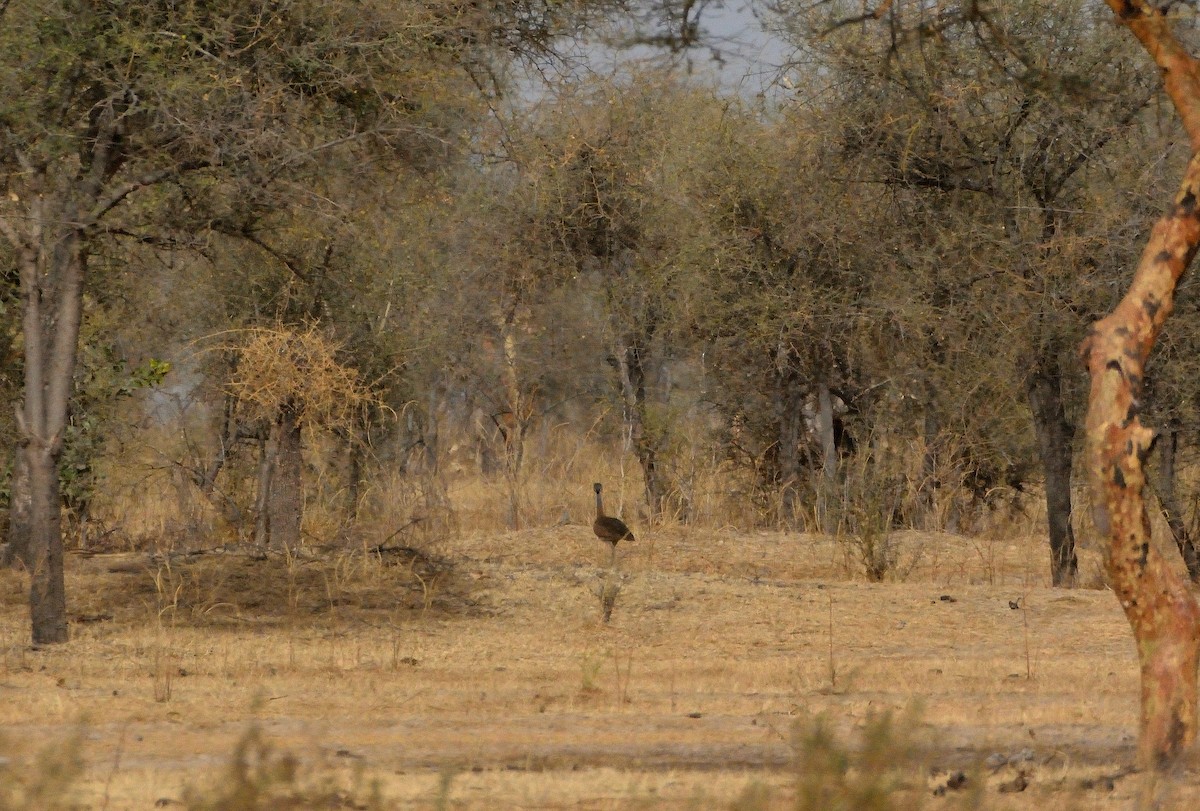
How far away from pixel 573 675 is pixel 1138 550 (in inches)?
161

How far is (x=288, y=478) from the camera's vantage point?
554 inches

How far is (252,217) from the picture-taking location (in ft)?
30.7

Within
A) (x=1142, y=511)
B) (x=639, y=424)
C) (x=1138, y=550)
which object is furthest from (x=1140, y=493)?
(x=639, y=424)

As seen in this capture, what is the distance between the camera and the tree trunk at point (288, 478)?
44.9 feet

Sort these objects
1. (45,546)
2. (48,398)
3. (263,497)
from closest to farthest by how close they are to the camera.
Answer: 1. (45,546)
2. (48,398)
3. (263,497)

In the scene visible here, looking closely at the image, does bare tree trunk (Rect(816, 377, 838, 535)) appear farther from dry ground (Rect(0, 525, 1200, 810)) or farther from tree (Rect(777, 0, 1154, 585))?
tree (Rect(777, 0, 1154, 585))

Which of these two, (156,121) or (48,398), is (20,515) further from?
(156,121)

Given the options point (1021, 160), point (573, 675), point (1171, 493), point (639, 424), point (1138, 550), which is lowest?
point (573, 675)

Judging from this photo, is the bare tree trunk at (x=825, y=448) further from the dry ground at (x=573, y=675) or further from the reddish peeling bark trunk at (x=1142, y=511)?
the reddish peeling bark trunk at (x=1142, y=511)

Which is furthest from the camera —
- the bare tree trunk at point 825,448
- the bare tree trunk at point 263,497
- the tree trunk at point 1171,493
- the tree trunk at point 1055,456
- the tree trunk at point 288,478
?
the bare tree trunk at point 825,448

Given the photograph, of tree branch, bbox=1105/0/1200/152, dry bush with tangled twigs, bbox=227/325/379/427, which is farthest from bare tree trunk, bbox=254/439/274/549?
tree branch, bbox=1105/0/1200/152

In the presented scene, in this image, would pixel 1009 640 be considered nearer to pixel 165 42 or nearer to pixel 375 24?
pixel 375 24

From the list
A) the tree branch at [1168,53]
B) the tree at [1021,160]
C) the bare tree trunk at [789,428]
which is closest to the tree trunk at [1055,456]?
the tree at [1021,160]

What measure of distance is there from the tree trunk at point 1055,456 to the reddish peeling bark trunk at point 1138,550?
7921 mm
